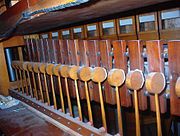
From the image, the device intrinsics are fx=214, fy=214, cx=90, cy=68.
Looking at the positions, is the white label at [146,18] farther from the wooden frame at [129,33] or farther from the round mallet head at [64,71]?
the round mallet head at [64,71]

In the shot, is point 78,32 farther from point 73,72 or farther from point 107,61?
point 107,61

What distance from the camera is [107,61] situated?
1077mm

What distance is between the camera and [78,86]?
53.7 inches

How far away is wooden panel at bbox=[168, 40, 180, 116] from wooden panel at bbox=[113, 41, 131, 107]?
0.73 feet

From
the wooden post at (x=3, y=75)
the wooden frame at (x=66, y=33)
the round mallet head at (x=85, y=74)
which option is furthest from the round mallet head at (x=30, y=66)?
the wooden frame at (x=66, y=33)

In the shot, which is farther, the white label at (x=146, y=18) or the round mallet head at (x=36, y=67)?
the white label at (x=146, y=18)

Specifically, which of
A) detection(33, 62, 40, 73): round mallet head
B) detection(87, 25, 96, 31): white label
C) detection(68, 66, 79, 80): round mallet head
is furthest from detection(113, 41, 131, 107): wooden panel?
detection(87, 25, 96, 31): white label

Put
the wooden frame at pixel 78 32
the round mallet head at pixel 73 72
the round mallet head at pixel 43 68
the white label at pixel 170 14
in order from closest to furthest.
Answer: the round mallet head at pixel 73 72 → the round mallet head at pixel 43 68 → the white label at pixel 170 14 → the wooden frame at pixel 78 32

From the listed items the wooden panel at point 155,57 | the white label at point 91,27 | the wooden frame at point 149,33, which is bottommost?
the wooden panel at point 155,57

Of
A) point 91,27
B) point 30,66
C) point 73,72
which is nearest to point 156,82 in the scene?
point 73,72

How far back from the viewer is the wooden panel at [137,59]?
90cm

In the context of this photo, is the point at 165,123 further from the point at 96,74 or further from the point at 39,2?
the point at 39,2

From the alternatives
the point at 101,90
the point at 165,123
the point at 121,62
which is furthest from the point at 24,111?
the point at 165,123

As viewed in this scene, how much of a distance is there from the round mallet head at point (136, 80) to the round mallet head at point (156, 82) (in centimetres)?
6
